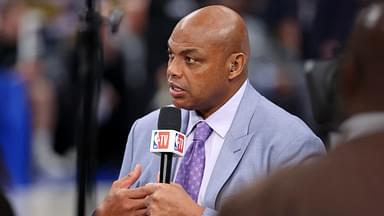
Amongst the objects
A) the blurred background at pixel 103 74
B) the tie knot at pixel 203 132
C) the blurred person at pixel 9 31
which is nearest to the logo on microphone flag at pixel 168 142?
the tie knot at pixel 203 132

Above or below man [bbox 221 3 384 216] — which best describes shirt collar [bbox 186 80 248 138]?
below

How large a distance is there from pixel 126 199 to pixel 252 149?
412 mm

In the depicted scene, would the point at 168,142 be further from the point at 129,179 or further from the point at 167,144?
the point at 129,179

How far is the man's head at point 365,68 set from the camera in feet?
5.46

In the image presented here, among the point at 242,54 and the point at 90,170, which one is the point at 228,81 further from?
the point at 90,170

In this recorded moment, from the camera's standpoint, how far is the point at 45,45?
6.01 m

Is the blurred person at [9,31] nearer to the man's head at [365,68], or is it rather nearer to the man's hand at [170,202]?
the man's hand at [170,202]

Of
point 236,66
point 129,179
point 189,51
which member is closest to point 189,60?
point 189,51

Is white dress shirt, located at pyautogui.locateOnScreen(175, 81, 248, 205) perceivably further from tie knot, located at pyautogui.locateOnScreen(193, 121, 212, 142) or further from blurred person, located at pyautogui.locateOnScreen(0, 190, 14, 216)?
blurred person, located at pyautogui.locateOnScreen(0, 190, 14, 216)

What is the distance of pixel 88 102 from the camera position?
3.78 m

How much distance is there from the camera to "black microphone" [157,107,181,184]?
2964 millimetres

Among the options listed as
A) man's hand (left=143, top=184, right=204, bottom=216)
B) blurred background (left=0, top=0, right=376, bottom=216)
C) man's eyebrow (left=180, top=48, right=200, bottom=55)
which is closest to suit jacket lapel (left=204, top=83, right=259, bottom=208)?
man's hand (left=143, top=184, right=204, bottom=216)

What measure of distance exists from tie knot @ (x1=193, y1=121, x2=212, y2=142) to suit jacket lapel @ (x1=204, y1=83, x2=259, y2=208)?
0.07 m

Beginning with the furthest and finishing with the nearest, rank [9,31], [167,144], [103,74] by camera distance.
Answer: [9,31]
[103,74]
[167,144]
